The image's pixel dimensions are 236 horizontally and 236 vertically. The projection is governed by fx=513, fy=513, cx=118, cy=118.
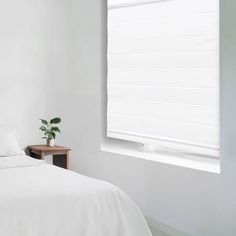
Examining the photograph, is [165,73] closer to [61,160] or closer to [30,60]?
[61,160]

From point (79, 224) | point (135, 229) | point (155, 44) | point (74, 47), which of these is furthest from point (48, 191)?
point (74, 47)

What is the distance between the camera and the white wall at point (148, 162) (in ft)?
11.4

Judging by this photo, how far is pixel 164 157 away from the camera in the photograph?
4395 mm

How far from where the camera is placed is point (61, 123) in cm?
534

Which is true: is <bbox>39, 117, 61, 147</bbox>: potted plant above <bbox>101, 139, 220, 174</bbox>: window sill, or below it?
above

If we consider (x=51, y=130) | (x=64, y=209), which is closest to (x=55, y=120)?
(x=51, y=130)

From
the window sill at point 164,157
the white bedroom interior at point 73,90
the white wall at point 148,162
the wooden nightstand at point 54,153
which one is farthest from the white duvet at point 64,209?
the wooden nightstand at point 54,153

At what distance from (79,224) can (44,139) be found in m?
2.27

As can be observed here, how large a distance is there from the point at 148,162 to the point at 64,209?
147 cm

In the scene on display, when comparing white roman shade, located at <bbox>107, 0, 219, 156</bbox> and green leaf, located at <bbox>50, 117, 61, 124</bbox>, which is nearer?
white roman shade, located at <bbox>107, 0, 219, 156</bbox>

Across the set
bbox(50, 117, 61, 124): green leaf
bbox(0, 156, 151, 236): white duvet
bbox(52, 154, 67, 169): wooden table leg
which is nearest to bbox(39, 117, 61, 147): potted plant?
bbox(50, 117, 61, 124): green leaf

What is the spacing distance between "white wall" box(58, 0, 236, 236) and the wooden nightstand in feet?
0.97

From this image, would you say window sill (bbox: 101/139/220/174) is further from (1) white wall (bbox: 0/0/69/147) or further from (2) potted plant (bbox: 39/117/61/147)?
(1) white wall (bbox: 0/0/69/147)

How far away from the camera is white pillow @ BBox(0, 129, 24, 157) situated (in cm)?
445
